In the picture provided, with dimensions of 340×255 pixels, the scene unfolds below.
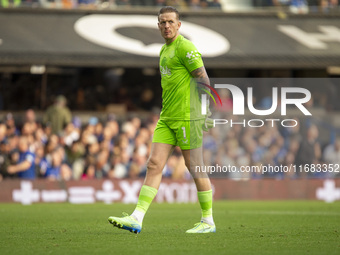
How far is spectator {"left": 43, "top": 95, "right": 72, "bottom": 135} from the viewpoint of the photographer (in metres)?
19.7

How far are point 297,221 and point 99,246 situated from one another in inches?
180

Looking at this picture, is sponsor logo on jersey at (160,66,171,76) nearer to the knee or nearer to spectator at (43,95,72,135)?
the knee

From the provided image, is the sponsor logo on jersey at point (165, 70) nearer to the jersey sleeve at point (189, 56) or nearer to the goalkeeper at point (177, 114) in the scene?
the goalkeeper at point (177, 114)

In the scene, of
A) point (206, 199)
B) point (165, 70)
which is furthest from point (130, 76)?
point (206, 199)

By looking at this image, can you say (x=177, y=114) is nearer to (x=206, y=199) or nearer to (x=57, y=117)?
(x=206, y=199)

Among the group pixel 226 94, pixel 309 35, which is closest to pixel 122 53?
pixel 226 94

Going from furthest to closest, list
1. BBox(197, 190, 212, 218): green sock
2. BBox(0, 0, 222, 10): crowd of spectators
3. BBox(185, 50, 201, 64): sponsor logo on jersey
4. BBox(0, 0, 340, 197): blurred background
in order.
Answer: BBox(0, 0, 222, 10): crowd of spectators
BBox(0, 0, 340, 197): blurred background
BBox(197, 190, 212, 218): green sock
BBox(185, 50, 201, 64): sponsor logo on jersey

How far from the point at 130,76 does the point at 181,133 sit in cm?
1406

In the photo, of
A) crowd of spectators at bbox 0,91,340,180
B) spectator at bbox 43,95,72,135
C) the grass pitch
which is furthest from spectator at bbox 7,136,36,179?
the grass pitch

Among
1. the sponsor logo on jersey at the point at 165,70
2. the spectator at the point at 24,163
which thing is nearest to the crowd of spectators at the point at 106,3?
the spectator at the point at 24,163

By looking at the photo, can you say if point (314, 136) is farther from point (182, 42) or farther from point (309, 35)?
point (182, 42)

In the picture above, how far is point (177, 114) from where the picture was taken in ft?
29.9

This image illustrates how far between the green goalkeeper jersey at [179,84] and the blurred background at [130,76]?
9742 mm

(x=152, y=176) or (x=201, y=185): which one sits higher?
(x=152, y=176)
